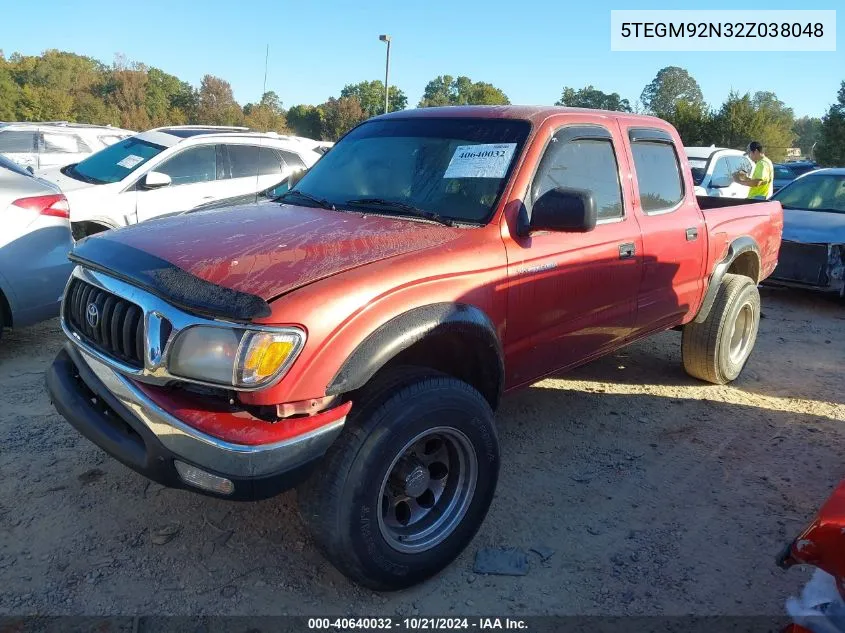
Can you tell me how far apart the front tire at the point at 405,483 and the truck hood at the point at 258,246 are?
1.73 feet

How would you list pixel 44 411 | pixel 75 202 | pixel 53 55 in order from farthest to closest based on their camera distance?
1. pixel 53 55
2. pixel 75 202
3. pixel 44 411

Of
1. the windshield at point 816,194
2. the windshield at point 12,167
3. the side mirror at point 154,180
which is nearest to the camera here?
the windshield at point 12,167

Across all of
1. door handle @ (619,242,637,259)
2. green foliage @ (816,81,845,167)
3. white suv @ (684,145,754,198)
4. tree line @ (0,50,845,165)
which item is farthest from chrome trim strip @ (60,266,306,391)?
green foliage @ (816,81,845,167)

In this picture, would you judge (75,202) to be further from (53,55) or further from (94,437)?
(53,55)

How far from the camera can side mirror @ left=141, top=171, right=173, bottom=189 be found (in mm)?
7121

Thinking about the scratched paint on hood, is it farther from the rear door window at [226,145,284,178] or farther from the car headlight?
the rear door window at [226,145,284,178]

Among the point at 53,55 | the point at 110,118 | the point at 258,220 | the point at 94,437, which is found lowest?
the point at 94,437

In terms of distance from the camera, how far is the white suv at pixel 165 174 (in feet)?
22.9

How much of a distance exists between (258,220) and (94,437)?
1.16 m

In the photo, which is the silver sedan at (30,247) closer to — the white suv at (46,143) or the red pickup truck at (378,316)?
the red pickup truck at (378,316)

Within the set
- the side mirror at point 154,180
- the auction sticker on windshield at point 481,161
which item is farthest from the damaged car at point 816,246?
the side mirror at point 154,180

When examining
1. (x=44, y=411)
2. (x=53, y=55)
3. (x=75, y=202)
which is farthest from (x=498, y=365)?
(x=53, y=55)

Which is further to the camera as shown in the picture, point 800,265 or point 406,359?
point 800,265

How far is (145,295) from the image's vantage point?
7.70 feet
